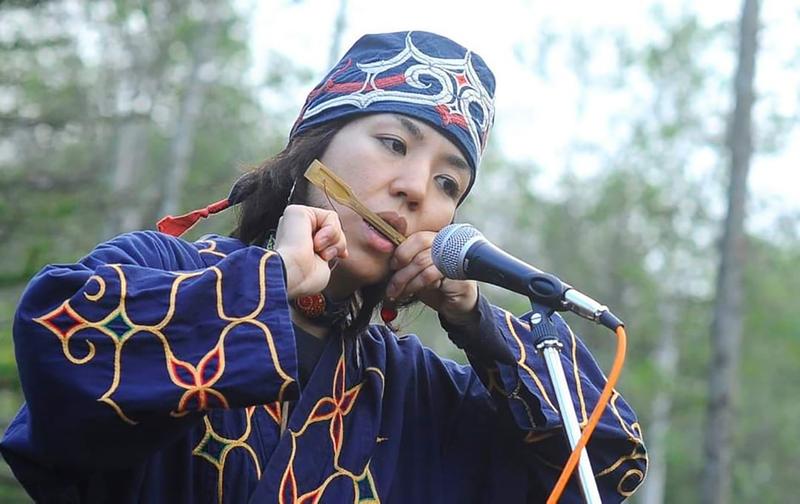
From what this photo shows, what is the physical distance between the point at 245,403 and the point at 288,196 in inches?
30.1

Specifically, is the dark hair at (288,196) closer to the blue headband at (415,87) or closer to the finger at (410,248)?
the blue headband at (415,87)

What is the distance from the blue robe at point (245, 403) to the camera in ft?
5.48

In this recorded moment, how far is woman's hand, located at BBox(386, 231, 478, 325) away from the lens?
212 cm

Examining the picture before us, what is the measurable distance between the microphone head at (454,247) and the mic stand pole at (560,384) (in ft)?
0.54

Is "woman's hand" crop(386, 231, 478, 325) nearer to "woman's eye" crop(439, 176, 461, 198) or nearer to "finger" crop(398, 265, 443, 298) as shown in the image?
"finger" crop(398, 265, 443, 298)

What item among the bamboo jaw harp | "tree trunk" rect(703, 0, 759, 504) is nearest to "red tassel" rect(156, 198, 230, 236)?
the bamboo jaw harp

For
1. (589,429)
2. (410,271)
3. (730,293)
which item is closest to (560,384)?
(589,429)

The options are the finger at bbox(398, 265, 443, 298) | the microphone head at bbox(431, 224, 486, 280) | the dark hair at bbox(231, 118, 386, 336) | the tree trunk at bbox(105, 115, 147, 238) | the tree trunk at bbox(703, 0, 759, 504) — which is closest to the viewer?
the microphone head at bbox(431, 224, 486, 280)

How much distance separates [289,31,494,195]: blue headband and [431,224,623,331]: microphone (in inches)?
16.6

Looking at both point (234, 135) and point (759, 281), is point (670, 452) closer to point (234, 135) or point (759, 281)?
point (759, 281)

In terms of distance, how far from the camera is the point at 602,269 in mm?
20719

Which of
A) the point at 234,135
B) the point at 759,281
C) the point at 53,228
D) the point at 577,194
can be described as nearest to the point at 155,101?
the point at 234,135

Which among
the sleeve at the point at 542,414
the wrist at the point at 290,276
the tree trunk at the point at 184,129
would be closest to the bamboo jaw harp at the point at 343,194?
the sleeve at the point at 542,414

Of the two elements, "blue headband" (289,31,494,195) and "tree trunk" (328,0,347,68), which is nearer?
"blue headband" (289,31,494,195)
